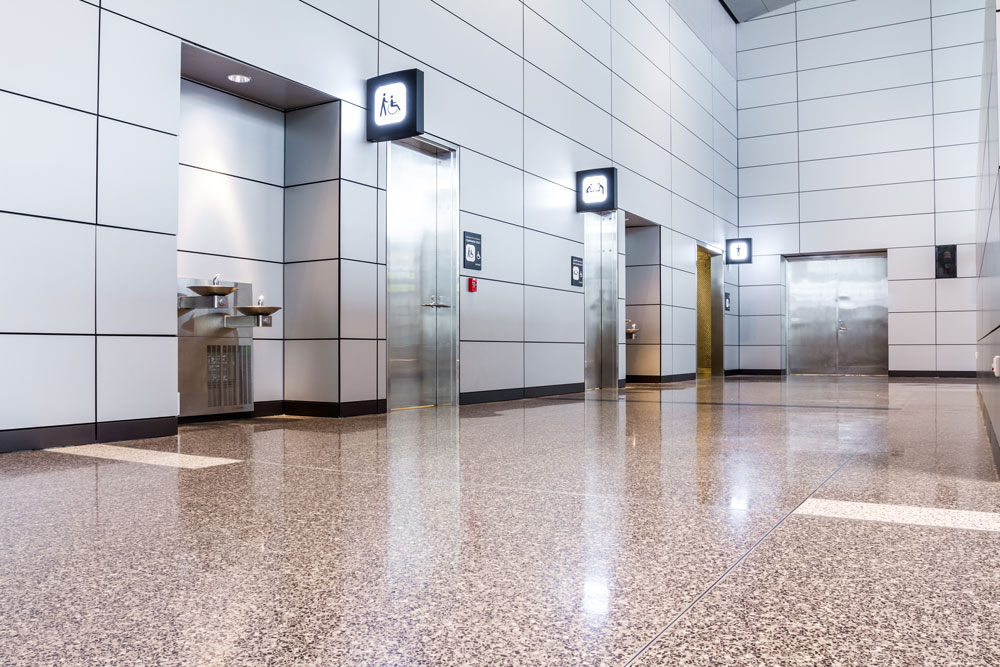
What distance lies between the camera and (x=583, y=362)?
521 inches

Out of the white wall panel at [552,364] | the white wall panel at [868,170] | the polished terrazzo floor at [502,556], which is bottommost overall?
the polished terrazzo floor at [502,556]

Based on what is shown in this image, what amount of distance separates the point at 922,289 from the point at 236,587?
20632 mm

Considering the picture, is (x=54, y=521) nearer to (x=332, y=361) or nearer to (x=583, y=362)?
(x=332, y=361)

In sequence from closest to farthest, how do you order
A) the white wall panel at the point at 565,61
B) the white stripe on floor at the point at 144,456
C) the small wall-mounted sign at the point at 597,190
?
the white stripe on floor at the point at 144,456 → the white wall panel at the point at 565,61 → the small wall-mounted sign at the point at 597,190

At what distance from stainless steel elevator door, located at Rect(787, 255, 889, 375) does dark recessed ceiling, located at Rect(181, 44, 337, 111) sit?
16564mm

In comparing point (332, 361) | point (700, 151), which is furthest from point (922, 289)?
point (332, 361)

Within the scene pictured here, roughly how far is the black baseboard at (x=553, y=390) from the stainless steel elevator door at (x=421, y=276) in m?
1.99

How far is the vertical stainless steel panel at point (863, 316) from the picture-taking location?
66.1 ft

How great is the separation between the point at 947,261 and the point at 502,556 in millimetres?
19824

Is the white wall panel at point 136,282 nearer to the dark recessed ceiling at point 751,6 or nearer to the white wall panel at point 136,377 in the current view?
the white wall panel at point 136,377

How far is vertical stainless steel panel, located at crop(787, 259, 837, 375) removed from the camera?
68.4 feet

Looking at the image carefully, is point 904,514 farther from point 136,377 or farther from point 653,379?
point 653,379

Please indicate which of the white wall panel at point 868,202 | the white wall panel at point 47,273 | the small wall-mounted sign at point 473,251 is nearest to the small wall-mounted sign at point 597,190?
the small wall-mounted sign at point 473,251

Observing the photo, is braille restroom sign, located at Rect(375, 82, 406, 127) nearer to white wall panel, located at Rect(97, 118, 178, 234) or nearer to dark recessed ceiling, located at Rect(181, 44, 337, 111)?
dark recessed ceiling, located at Rect(181, 44, 337, 111)
